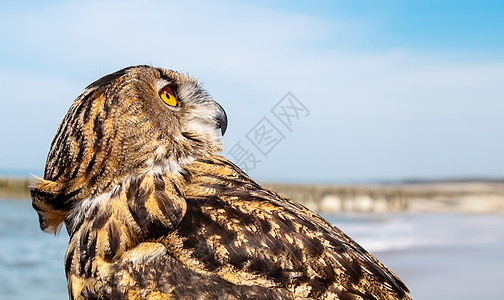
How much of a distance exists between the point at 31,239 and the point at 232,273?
12.0m

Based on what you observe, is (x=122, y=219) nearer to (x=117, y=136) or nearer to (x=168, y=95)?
(x=117, y=136)

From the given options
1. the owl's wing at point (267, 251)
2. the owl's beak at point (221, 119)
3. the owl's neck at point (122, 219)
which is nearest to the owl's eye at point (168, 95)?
the owl's beak at point (221, 119)

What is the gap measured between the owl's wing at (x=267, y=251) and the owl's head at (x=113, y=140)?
0.29 meters

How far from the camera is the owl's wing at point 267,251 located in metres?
Answer: 1.98

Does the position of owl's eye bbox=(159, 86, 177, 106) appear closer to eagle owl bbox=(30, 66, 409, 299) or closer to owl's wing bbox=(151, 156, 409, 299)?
eagle owl bbox=(30, 66, 409, 299)

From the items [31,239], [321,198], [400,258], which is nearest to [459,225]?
[400,258]

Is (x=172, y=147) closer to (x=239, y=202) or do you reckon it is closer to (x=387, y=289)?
(x=239, y=202)

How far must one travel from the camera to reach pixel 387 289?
2141 millimetres

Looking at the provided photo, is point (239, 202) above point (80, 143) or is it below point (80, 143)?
above

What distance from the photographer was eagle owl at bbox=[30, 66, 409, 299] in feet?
6.51

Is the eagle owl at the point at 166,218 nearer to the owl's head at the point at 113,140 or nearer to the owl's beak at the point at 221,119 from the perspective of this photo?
the owl's head at the point at 113,140

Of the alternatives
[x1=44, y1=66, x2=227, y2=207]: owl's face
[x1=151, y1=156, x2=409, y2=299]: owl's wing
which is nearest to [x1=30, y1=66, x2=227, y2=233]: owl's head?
[x1=44, y1=66, x2=227, y2=207]: owl's face

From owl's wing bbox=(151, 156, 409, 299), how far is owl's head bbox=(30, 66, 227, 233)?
29 cm

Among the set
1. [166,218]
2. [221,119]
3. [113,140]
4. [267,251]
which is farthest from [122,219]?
[221,119]
